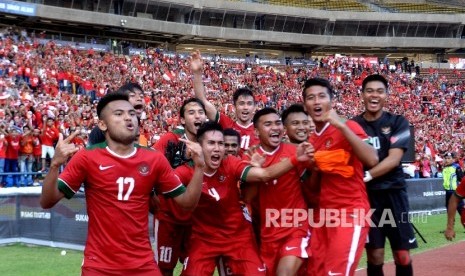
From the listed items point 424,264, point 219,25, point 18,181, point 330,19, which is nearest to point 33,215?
point 18,181

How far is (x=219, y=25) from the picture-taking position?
52719 millimetres

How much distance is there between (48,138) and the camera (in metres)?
17.0

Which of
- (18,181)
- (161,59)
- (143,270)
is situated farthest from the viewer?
(161,59)

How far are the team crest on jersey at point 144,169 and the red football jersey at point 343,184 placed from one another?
1575 mm

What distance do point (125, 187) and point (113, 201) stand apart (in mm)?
146

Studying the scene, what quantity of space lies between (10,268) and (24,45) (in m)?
20.8

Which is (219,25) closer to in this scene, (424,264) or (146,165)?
(424,264)

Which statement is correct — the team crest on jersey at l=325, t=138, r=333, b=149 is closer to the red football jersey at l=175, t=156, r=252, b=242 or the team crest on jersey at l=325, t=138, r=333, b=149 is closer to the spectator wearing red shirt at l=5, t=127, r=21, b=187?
the red football jersey at l=175, t=156, r=252, b=242

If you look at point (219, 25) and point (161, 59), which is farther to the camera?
point (219, 25)

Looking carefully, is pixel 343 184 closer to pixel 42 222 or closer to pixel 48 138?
pixel 42 222

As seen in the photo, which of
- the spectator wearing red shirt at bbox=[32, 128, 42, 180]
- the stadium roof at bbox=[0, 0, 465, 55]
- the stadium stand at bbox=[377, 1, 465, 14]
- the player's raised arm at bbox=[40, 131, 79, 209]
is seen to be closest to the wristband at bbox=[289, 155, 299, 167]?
the player's raised arm at bbox=[40, 131, 79, 209]

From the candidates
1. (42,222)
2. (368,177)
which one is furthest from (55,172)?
(42,222)

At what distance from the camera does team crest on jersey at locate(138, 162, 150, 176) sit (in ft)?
17.3

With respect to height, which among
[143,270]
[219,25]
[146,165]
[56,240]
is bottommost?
[56,240]
